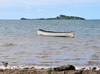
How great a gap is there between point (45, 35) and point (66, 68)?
30.6 metres

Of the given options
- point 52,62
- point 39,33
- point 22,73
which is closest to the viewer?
point 22,73

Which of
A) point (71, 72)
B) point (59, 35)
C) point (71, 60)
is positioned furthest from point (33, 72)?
point (59, 35)

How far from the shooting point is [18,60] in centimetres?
1566

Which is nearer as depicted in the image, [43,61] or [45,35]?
[43,61]

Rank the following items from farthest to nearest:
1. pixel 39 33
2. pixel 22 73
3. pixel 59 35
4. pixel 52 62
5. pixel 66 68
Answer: pixel 39 33 → pixel 59 35 → pixel 52 62 → pixel 66 68 → pixel 22 73

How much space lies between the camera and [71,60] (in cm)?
1563

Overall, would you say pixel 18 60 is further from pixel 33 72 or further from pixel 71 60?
pixel 33 72

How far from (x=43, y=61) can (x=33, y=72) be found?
20.6 ft

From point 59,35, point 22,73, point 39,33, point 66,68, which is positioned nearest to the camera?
point 22,73

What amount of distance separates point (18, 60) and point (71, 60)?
3.13m

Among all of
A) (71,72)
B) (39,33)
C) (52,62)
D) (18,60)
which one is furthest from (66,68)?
(39,33)

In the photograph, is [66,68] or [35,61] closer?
[66,68]

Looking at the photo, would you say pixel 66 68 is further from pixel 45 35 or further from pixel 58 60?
pixel 45 35

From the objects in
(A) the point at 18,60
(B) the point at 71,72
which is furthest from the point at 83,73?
(A) the point at 18,60
